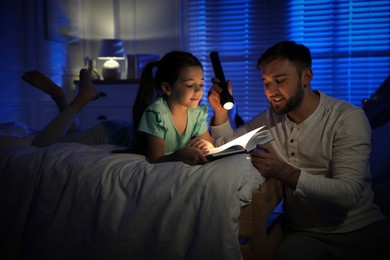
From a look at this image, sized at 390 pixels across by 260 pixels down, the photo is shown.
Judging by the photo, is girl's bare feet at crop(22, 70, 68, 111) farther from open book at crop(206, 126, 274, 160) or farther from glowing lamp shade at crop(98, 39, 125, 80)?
open book at crop(206, 126, 274, 160)

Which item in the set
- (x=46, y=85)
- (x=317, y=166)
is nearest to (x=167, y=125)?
(x=317, y=166)

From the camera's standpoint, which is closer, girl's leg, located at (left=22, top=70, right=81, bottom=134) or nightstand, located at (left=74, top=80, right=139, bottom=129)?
girl's leg, located at (left=22, top=70, right=81, bottom=134)

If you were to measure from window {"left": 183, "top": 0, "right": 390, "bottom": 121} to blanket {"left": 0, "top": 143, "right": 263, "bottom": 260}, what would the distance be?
9.98 feet

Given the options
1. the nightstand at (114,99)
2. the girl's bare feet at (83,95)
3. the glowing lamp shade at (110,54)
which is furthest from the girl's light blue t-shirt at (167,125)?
the glowing lamp shade at (110,54)

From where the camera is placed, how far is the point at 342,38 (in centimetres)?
407

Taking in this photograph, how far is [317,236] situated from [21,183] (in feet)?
3.57

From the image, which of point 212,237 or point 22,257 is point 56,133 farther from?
point 212,237

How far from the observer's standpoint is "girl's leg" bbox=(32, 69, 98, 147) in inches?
83.4

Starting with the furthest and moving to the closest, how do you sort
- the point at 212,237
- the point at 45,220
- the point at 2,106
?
1. the point at 2,106
2. the point at 45,220
3. the point at 212,237

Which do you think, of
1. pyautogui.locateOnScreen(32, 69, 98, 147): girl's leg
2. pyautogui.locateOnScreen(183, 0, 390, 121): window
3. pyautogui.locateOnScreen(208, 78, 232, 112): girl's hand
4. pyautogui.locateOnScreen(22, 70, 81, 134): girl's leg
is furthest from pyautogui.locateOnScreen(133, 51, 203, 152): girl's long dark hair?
pyautogui.locateOnScreen(183, 0, 390, 121): window

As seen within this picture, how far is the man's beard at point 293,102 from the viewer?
5.06 ft

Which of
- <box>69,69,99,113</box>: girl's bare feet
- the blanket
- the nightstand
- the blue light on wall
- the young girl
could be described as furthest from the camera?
the blue light on wall

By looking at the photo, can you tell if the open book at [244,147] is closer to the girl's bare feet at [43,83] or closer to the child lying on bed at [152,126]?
the child lying on bed at [152,126]

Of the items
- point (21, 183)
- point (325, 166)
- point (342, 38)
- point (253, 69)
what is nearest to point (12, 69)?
point (21, 183)
